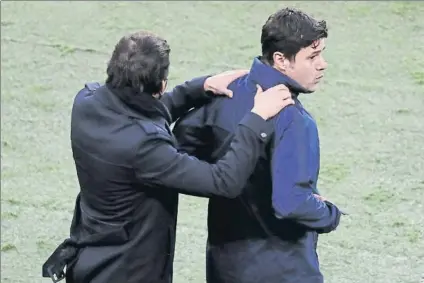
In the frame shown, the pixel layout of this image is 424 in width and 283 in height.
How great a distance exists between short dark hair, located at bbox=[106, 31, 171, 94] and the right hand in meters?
0.25

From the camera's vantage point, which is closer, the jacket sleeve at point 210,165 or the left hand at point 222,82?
the jacket sleeve at point 210,165

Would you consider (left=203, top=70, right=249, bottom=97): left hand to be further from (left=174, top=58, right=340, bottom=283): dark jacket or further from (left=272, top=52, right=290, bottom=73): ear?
(left=272, top=52, right=290, bottom=73): ear

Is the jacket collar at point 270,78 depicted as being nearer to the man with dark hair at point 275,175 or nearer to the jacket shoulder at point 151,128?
the man with dark hair at point 275,175

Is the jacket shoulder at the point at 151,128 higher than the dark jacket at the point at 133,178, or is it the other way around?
the jacket shoulder at the point at 151,128

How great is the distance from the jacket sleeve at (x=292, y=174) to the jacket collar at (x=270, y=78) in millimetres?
78

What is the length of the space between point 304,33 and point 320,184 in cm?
215

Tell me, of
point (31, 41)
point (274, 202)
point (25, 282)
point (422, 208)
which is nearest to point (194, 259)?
point (25, 282)

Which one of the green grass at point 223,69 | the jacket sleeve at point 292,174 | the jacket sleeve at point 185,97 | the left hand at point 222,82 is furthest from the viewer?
the green grass at point 223,69

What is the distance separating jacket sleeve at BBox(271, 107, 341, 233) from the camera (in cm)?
215

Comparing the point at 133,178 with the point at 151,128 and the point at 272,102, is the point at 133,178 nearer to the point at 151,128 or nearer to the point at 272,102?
the point at 151,128

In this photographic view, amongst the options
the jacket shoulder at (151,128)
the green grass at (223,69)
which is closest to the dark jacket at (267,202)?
the jacket shoulder at (151,128)

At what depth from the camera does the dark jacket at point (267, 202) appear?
2.16 meters

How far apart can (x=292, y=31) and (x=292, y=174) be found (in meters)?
0.33

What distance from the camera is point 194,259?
3840 millimetres
